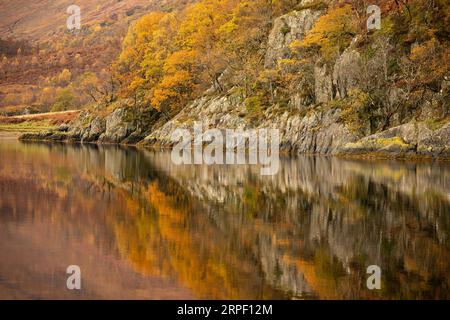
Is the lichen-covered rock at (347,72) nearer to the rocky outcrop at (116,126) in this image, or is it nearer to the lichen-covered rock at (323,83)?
the lichen-covered rock at (323,83)

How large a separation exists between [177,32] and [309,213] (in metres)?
76.7

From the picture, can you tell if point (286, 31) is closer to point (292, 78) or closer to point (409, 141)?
point (292, 78)

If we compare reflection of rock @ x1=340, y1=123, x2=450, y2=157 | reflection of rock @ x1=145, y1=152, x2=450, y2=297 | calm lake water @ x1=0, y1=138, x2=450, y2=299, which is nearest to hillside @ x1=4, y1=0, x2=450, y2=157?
reflection of rock @ x1=340, y1=123, x2=450, y2=157

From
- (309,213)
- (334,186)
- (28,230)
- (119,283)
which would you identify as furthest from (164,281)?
(334,186)

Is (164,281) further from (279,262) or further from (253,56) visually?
(253,56)

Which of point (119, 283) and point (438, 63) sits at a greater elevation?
point (438, 63)

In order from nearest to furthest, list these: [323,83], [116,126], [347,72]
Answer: [347,72], [323,83], [116,126]

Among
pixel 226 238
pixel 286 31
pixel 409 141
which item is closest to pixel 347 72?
pixel 409 141

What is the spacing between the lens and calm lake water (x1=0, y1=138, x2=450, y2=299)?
39.8 feet

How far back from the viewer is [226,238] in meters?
16.8

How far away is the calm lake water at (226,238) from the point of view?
39.8 feet

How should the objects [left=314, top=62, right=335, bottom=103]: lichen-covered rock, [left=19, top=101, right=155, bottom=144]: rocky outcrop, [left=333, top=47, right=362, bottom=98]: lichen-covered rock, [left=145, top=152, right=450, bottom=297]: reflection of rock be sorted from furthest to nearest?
[left=19, top=101, right=155, bottom=144]: rocky outcrop, [left=314, top=62, right=335, bottom=103]: lichen-covered rock, [left=333, top=47, right=362, bottom=98]: lichen-covered rock, [left=145, top=152, right=450, bottom=297]: reflection of rock

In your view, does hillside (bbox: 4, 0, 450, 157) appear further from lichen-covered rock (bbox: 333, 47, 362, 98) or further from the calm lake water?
the calm lake water
